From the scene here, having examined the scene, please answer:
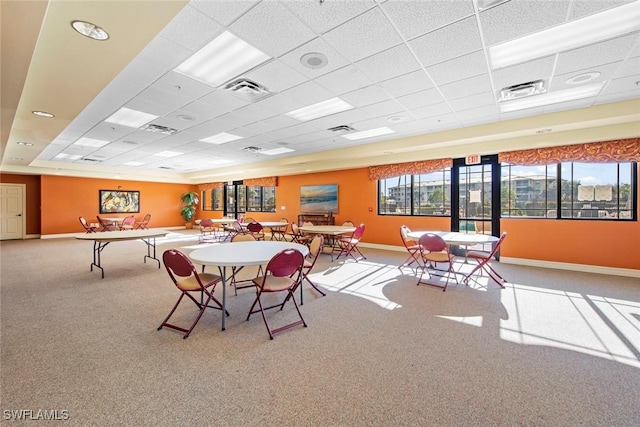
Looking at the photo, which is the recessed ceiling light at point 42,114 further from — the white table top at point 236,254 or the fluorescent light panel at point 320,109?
the fluorescent light panel at point 320,109

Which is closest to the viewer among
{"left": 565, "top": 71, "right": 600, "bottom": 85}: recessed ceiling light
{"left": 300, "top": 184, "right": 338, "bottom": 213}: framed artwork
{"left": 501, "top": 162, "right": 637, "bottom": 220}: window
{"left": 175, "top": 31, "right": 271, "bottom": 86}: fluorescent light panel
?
{"left": 175, "top": 31, "right": 271, "bottom": 86}: fluorescent light panel

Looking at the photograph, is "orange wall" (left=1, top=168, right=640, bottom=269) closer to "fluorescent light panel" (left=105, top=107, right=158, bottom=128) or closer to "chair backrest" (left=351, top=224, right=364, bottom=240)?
"chair backrest" (left=351, top=224, right=364, bottom=240)

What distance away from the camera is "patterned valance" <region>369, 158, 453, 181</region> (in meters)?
6.43

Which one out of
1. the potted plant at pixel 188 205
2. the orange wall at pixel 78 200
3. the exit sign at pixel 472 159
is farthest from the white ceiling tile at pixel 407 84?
the orange wall at pixel 78 200

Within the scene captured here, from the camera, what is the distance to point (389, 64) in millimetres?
2973

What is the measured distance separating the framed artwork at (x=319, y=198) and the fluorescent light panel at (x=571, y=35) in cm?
598

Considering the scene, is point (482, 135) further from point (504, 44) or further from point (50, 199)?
point (50, 199)

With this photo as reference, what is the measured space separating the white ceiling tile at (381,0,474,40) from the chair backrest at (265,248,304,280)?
2.23m

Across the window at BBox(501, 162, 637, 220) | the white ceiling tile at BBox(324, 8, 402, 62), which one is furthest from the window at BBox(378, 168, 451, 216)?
the white ceiling tile at BBox(324, 8, 402, 62)

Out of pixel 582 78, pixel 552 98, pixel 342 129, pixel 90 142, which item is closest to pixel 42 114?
pixel 90 142

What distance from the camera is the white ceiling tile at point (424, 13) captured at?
2.10 m

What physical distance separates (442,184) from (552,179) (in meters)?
2.09

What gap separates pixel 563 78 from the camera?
10.8 ft

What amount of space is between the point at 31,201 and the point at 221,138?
9.25m
